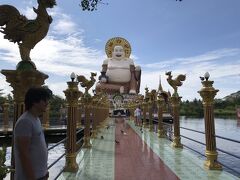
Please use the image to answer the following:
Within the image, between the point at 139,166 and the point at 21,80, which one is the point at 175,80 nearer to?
the point at 139,166

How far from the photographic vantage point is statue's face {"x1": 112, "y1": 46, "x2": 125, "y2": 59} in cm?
4847

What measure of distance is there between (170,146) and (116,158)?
2.91 metres

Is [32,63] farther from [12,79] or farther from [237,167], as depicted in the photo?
[237,167]

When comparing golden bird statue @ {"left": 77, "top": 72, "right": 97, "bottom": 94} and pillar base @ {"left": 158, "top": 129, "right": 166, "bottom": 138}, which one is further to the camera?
pillar base @ {"left": 158, "top": 129, "right": 166, "bottom": 138}

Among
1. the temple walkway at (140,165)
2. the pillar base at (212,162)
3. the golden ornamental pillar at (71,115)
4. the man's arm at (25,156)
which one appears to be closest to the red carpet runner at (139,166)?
the temple walkway at (140,165)

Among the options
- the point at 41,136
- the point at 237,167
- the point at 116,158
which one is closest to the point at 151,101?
the point at 237,167

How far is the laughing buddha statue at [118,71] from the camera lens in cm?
4884

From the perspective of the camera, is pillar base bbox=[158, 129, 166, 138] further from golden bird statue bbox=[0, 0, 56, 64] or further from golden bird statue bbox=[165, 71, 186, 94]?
golden bird statue bbox=[0, 0, 56, 64]

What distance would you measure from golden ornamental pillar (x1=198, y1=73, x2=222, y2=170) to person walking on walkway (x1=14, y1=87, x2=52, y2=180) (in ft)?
15.6

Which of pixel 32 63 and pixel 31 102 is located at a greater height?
pixel 32 63

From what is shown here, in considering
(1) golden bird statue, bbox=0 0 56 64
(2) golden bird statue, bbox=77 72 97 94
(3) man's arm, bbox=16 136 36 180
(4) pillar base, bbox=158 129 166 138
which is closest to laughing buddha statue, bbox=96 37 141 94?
(4) pillar base, bbox=158 129 166 138

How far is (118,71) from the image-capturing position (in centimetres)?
4931

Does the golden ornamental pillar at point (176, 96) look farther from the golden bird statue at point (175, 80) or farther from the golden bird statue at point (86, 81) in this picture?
the golden bird statue at point (86, 81)

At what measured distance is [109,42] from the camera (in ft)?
167
